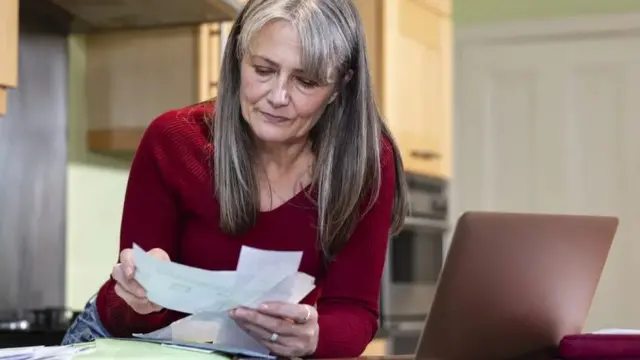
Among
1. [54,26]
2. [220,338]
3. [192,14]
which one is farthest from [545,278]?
[54,26]

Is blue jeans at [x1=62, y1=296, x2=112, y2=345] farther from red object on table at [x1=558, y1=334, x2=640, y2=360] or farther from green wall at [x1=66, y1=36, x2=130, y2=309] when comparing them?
green wall at [x1=66, y1=36, x2=130, y2=309]

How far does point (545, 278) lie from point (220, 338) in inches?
15.0

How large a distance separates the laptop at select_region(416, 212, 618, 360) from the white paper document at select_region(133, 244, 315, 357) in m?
0.16

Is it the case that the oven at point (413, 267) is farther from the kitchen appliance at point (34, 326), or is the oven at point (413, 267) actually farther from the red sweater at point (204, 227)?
the red sweater at point (204, 227)

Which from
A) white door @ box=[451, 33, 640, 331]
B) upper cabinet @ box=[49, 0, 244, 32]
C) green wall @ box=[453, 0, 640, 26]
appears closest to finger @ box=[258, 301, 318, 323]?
upper cabinet @ box=[49, 0, 244, 32]

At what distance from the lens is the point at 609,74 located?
3727mm

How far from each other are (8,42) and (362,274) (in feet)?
→ 2.47

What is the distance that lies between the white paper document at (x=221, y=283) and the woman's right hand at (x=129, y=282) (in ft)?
0.16

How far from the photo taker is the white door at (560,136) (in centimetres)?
364

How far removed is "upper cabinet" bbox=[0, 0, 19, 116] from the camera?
5.23ft

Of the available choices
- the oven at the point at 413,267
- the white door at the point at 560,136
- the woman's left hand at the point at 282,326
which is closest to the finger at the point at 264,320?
the woman's left hand at the point at 282,326

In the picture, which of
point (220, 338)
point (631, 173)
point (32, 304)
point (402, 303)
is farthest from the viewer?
point (631, 173)

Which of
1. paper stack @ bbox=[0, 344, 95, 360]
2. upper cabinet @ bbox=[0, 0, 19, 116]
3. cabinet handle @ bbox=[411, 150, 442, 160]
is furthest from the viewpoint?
cabinet handle @ bbox=[411, 150, 442, 160]

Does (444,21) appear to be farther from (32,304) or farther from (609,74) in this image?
(32,304)
